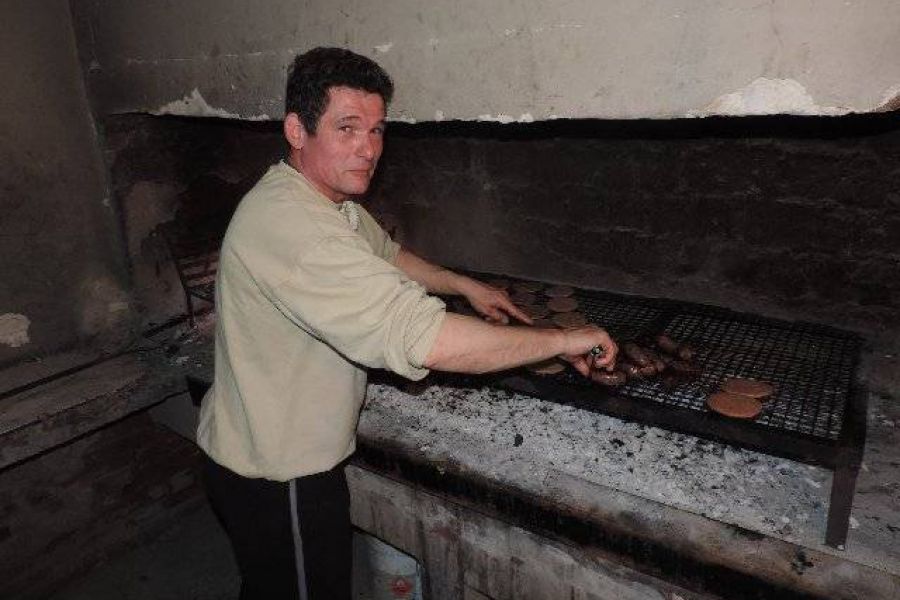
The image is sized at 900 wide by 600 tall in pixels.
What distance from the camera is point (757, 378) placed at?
266 centimetres

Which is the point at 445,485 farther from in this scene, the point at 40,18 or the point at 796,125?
the point at 40,18

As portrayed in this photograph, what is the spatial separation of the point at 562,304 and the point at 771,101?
2002 millimetres

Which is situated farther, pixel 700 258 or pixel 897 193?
pixel 700 258

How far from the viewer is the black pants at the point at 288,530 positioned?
2293mm

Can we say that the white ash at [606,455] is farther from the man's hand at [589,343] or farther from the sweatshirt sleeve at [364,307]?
the sweatshirt sleeve at [364,307]

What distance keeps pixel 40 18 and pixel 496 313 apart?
319 centimetres

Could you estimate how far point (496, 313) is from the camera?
297 cm

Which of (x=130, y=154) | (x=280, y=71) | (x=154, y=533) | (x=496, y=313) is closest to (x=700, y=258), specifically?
(x=496, y=313)

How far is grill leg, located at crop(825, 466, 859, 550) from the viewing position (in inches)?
75.8

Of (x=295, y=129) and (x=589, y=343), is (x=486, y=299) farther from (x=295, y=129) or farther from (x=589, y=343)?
(x=295, y=129)

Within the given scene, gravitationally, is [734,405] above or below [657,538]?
above

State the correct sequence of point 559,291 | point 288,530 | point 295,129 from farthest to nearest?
point 559,291 → point 288,530 → point 295,129

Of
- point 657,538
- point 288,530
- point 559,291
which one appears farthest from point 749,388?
point 288,530

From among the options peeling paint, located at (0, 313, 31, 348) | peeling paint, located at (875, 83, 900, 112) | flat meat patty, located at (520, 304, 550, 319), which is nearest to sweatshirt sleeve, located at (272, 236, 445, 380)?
peeling paint, located at (875, 83, 900, 112)
